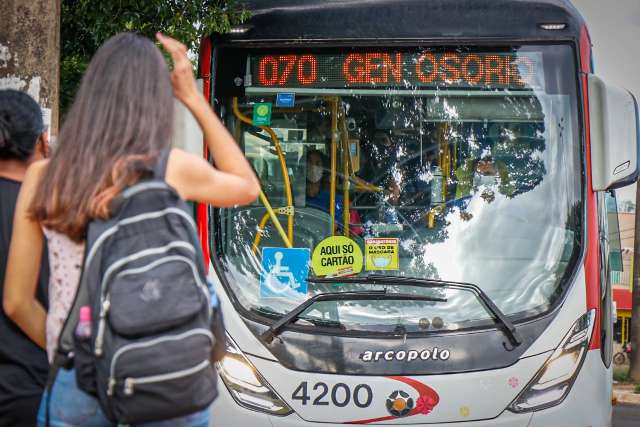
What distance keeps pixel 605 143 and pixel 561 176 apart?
276mm

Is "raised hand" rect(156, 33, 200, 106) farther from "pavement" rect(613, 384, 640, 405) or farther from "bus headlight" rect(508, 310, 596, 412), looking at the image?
"pavement" rect(613, 384, 640, 405)

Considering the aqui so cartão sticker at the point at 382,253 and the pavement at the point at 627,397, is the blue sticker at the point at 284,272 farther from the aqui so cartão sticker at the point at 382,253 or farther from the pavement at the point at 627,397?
the pavement at the point at 627,397

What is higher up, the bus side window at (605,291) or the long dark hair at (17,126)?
the long dark hair at (17,126)

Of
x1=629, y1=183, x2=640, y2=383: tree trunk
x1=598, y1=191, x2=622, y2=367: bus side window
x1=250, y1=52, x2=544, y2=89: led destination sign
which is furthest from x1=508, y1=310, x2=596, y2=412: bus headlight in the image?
x1=629, y1=183, x2=640, y2=383: tree trunk

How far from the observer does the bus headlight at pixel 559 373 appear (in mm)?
4730

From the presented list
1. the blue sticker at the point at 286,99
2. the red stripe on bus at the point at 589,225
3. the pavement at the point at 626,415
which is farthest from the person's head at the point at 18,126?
the pavement at the point at 626,415

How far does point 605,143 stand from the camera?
16.6 ft

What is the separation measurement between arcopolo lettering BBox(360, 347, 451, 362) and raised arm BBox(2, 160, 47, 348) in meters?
2.28

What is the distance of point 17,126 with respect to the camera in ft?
9.95

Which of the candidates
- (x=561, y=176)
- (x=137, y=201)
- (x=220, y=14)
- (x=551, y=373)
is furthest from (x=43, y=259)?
(x=220, y=14)

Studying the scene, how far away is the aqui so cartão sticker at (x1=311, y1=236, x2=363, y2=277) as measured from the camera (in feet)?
16.7


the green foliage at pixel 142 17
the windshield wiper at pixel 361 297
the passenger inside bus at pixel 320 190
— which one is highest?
the green foliage at pixel 142 17

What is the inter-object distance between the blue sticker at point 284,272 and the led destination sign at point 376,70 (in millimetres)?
869

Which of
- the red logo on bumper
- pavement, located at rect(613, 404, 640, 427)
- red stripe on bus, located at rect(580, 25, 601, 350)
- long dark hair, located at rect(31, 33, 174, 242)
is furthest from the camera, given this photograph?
pavement, located at rect(613, 404, 640, 427)
